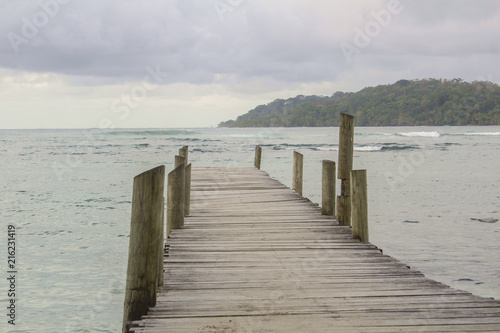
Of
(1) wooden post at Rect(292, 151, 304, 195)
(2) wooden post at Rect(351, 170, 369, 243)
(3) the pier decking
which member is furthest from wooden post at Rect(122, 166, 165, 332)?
(1) wooden post at Rect(292, 151, 304, 195)

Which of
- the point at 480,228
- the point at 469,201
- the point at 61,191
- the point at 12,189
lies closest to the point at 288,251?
the point at 480,228

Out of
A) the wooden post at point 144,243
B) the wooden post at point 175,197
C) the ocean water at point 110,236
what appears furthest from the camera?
the wooden post at point 175,197

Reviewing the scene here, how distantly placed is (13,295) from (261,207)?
16.2 feet

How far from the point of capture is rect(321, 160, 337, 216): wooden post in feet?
30.8

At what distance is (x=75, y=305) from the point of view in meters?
7.53

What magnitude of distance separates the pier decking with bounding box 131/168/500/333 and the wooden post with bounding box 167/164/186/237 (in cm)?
21

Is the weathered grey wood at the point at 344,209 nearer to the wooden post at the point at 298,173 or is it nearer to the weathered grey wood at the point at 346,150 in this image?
the weathered grey wood at the point at 346,150

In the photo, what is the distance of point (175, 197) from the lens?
26.1ft

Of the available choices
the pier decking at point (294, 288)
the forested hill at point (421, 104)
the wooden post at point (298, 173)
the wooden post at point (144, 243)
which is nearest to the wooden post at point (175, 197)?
the pier decking at point (294, 288)

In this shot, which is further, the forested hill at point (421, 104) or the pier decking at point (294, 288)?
the forested hill at point (421, 104)

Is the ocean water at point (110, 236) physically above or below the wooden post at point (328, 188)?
below

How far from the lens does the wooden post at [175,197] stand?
791cm

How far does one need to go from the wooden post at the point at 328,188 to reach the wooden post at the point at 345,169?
0.59 metres

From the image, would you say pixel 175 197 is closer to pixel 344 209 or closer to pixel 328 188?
pixel 344 209
